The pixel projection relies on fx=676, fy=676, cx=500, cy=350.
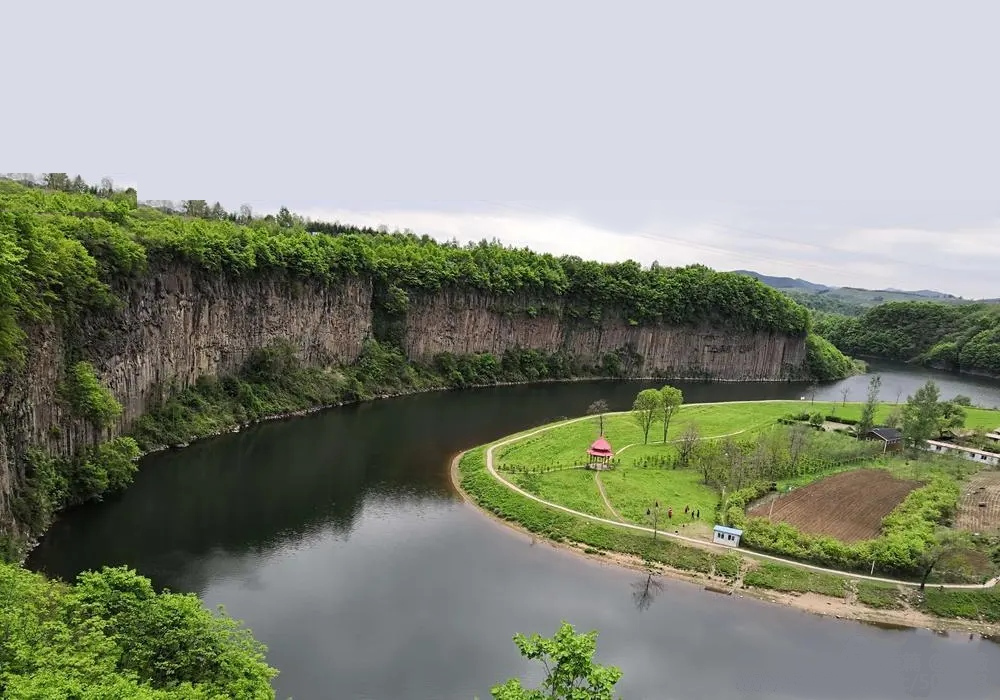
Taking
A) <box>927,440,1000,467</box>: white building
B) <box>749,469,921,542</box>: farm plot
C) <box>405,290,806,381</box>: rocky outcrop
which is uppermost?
<box>405,290,806,381</box>: rocky outcrop

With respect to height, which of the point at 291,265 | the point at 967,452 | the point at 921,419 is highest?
the point at 291,265

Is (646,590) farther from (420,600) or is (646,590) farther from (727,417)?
(727,417)

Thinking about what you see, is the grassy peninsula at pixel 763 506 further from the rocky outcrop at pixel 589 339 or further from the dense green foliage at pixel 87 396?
the rocky outcrop at pixel 589 339

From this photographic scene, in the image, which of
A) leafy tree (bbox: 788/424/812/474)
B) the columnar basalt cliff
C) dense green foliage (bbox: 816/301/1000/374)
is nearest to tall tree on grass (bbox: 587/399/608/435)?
leafy tree (bbox: 788/424/812/474)

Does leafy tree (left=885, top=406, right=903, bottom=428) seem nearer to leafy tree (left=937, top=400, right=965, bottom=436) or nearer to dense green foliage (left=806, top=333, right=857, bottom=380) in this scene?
leafy tree (left=937, top=400, right=965, bottom=436)

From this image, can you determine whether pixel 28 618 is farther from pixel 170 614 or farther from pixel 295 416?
pixel 295 416

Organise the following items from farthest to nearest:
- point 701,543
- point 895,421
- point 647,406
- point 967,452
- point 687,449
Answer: point 895,421 → point 967,452 → point 647,406 → point 687,449 → point 701,543

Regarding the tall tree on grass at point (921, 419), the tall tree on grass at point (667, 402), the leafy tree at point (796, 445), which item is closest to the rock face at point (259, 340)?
the tall tree on grass at point (667, 402)

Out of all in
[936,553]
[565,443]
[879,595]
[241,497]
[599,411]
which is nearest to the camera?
[879,595]

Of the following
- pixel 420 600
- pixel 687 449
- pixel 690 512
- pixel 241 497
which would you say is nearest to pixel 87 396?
pixel 241 497
